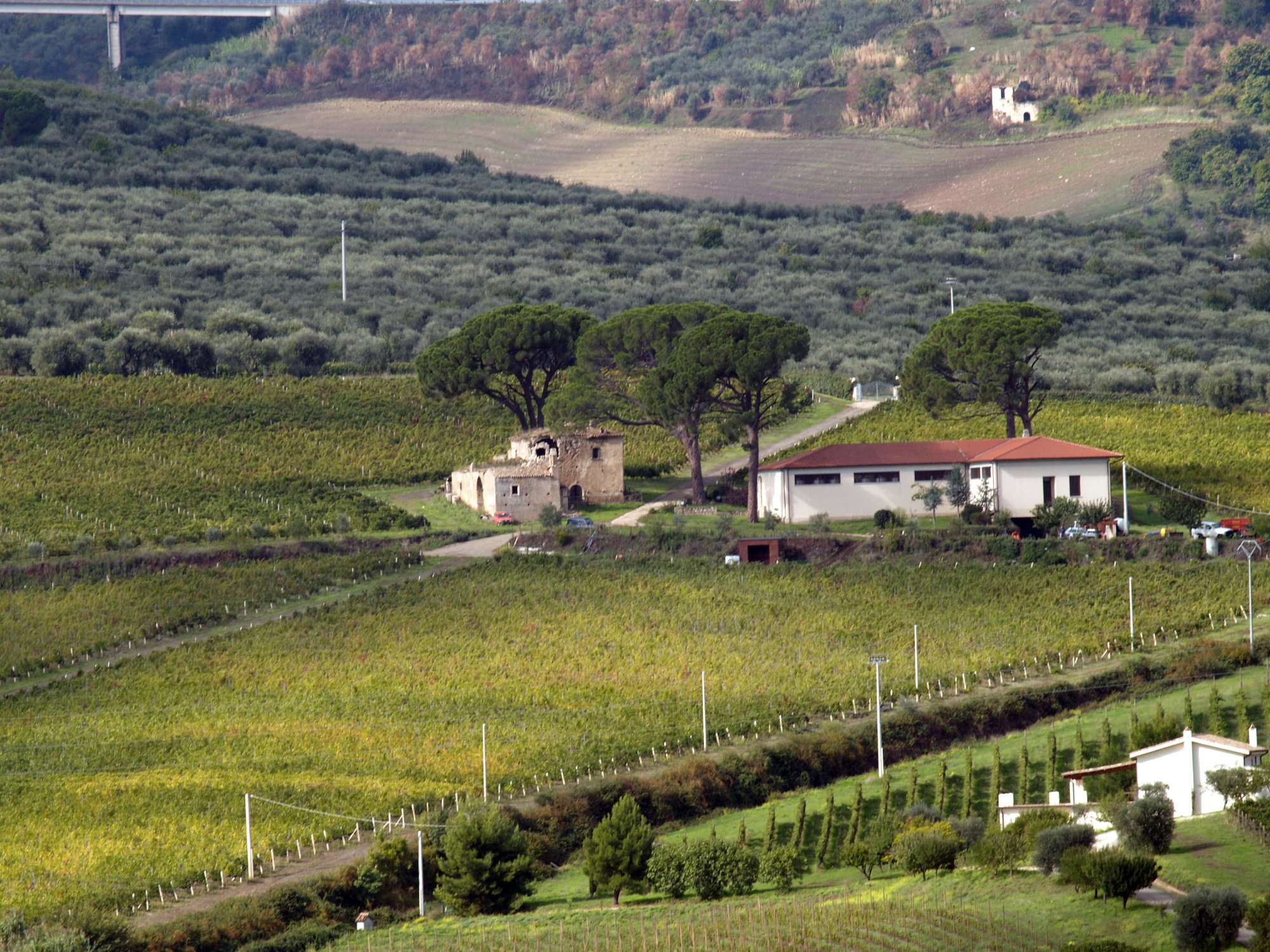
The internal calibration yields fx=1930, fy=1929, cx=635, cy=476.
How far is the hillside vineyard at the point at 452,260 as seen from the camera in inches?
4094

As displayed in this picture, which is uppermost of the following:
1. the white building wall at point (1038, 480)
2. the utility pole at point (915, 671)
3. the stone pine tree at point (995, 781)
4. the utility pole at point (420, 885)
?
the white building wall at point (1038, 480)

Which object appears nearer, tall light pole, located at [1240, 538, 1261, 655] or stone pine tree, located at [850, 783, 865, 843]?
stone pine tree, located at [850, 783, 865, 843]

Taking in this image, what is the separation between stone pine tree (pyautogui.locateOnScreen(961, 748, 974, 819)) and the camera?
40.8 m

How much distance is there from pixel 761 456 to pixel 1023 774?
117ft

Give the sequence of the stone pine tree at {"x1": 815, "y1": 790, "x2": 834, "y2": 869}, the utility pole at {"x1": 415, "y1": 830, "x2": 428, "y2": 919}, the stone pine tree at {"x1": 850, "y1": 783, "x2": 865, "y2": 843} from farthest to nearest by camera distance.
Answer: the stone pine tree at {"x1": 850, "y1": 783, "x2": 865, "y2": 843}, the stone pine tree at {"x1": 815, "y1": 790, "x2": 834, "y2": 869}, the utility pole at {"x1": 415, "y1": 830, "x2": 428, "y2": 919}

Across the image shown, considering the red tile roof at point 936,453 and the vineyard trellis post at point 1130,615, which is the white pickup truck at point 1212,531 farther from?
the vineyard trellis post at point 1130,615

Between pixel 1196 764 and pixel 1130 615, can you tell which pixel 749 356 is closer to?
pixel 1130 615

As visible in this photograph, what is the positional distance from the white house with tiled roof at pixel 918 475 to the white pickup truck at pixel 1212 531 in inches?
160

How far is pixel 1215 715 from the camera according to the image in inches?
1718

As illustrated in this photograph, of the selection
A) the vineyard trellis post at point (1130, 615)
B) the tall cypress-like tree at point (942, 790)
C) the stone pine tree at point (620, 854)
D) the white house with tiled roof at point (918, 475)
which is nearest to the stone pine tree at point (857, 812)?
the tall cypress-like tree at point (942, 790)

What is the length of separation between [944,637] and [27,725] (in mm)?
24963

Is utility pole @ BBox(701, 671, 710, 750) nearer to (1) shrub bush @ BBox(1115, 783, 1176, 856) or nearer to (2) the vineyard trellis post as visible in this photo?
(2) the vineyard trellis post

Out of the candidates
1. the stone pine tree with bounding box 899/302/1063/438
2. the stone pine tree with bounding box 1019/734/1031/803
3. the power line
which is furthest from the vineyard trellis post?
the stone pine tree with bounding box 899/302/1063/438

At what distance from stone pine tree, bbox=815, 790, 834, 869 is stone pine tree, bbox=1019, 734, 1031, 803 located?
399 cm
